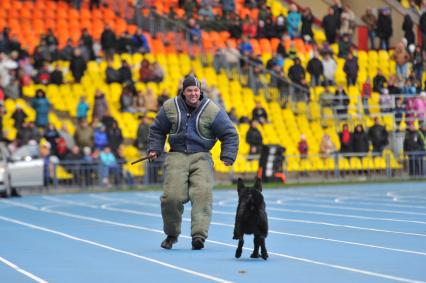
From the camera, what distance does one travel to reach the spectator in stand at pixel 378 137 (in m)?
38.9

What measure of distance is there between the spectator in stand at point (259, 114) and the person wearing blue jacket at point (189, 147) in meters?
22.8

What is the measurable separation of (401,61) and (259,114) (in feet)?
21.9

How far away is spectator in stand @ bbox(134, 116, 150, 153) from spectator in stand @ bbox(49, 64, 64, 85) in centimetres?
290

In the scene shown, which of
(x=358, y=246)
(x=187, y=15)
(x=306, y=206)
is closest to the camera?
(x=358, y=246)

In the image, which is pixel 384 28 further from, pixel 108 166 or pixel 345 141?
pixel 108 166

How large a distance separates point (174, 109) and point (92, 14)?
88.5 feet

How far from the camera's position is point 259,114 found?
128ft

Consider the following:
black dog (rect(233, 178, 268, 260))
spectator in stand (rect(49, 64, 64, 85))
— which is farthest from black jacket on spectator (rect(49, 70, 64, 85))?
black dog (rect(233, 178, 268, 260))

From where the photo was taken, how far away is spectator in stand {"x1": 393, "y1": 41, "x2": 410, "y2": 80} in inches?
1708

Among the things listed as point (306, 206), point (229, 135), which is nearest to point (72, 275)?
point (229, 135)

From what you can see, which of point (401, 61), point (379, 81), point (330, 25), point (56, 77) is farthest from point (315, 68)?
point (56, 77)

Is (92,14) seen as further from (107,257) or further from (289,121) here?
(107,257)

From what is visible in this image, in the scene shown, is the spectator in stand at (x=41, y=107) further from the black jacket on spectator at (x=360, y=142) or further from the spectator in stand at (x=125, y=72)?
the black jacket on spectator at (x=360, y=142)

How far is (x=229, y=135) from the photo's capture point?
16.0m
